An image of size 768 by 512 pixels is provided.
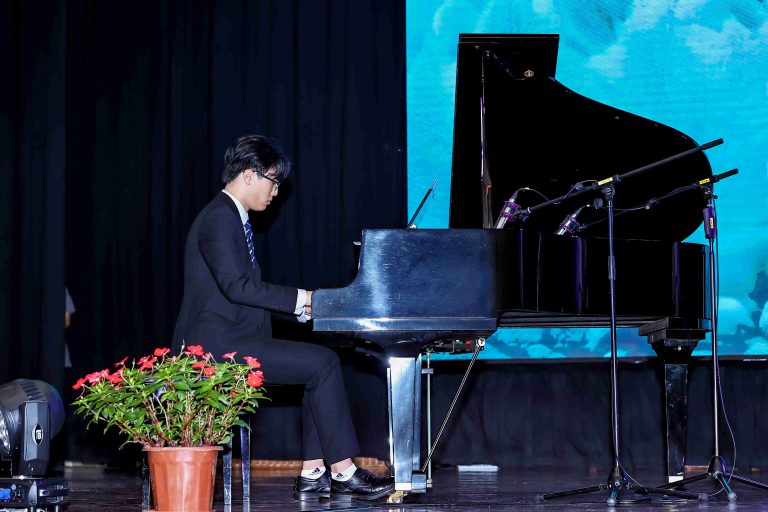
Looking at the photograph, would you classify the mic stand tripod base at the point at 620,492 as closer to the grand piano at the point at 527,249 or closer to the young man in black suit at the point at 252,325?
the grand piano at the point at 527,249

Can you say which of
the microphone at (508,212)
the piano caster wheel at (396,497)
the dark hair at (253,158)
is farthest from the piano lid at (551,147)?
the piano caster wheel at (396,497)

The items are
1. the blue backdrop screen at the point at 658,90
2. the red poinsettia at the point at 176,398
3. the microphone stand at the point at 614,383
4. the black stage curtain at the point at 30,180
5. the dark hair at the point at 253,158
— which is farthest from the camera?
the black stage curtain at the point at 30,180

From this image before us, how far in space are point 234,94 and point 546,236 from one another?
3.01 metres

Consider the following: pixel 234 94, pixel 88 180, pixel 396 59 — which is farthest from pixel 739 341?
pixel 88 180

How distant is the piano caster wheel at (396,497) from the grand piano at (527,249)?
0.02 metres

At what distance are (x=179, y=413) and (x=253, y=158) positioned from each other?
121 centimetres

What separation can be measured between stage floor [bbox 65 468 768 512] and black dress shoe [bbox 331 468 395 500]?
8cm

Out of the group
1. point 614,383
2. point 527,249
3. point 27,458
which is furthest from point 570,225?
point 27,458

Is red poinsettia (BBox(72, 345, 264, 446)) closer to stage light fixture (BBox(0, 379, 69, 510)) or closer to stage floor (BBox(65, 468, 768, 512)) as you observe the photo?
stage light fixture (BBox(0, 379, 69, 510))

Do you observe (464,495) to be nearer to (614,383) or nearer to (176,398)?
(614,383)

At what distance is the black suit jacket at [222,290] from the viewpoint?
11.3 ft

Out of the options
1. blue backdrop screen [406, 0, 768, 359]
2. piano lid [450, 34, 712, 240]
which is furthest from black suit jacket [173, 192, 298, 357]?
blue backdrop screen [406, 0, 768, 359]

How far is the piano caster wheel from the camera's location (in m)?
3.35

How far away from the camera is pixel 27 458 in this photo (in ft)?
9.55
